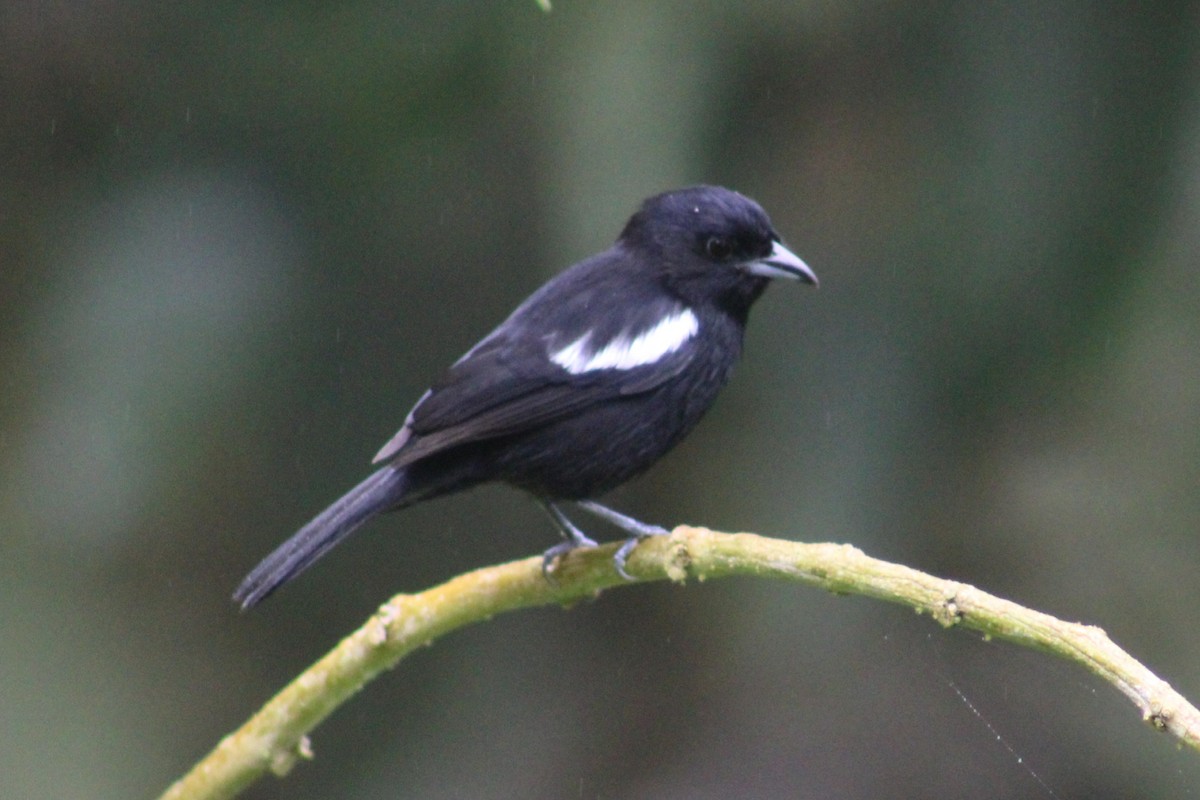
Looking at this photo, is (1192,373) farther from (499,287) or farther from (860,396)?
(499,287)

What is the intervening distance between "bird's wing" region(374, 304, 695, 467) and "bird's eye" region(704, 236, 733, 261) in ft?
1.06

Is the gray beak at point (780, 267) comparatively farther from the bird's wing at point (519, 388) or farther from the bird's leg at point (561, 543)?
the bird's leg at point (561, 543)

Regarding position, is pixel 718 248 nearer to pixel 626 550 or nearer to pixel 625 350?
pixel 625 350

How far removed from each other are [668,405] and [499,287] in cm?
136

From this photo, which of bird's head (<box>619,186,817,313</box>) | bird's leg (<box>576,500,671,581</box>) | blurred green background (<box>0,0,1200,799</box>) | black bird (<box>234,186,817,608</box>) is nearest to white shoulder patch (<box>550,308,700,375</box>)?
black bird (<box>234,186,817,608</box>)

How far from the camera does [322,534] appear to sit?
289cm

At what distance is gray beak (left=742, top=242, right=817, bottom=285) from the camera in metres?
3.31

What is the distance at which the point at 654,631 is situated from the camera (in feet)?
16.1

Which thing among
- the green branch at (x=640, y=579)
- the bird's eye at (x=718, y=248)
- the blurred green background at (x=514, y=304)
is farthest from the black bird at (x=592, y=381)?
the blurred green background at (x=514, y=304)

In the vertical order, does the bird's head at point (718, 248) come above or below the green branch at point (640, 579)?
above

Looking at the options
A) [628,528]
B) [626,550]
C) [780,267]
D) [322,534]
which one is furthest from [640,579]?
[780,267]

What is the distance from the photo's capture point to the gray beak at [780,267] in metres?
3.31

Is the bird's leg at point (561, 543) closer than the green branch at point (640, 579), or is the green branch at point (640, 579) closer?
the green branch at point (640, 579)

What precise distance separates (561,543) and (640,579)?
2.47 ft
